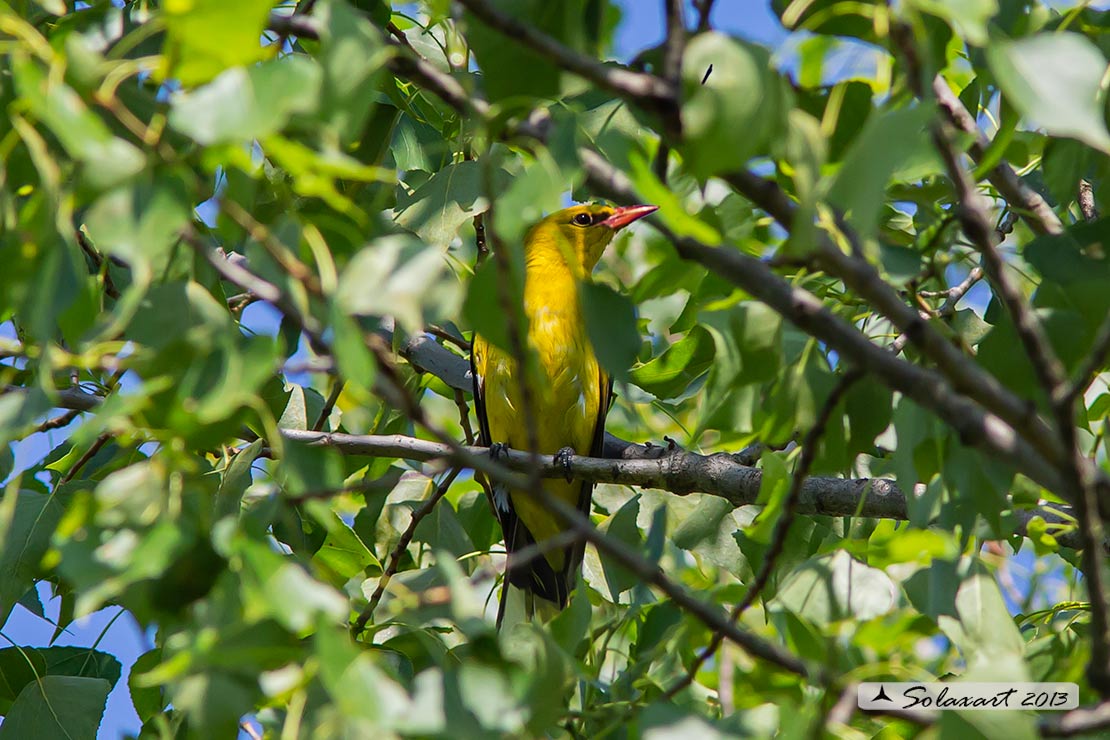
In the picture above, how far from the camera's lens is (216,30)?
3.85 ft

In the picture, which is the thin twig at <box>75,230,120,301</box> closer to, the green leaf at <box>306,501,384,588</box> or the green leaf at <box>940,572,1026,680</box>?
the green leaf at <box>306,501,384,588</box>

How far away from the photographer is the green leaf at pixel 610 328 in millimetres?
1653

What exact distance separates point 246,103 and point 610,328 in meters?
0.66

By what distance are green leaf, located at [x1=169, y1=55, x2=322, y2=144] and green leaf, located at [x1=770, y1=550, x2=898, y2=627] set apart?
103 cm

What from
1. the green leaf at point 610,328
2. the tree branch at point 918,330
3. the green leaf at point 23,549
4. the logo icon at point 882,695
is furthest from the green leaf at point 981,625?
the green leaf at point 23,549

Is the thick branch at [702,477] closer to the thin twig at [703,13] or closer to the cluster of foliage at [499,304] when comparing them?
the cluster of foliage at [499,304]

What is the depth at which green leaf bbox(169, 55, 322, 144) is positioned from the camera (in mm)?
1159

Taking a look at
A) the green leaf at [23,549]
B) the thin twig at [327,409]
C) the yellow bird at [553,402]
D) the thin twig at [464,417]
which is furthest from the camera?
the yellow bird at [553,402]

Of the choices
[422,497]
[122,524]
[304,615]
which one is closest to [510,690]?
[304,615]

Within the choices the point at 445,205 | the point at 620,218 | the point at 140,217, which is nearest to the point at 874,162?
the point at 140,217

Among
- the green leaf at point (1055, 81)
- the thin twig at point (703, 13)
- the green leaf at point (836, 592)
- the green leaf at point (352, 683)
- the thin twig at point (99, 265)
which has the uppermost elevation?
the green leaf at point (1055, 81)

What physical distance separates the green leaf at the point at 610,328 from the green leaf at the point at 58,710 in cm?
158

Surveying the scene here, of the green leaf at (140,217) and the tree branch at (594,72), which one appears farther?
the tree branch at (594,72)

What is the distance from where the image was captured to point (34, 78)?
1158 mm
